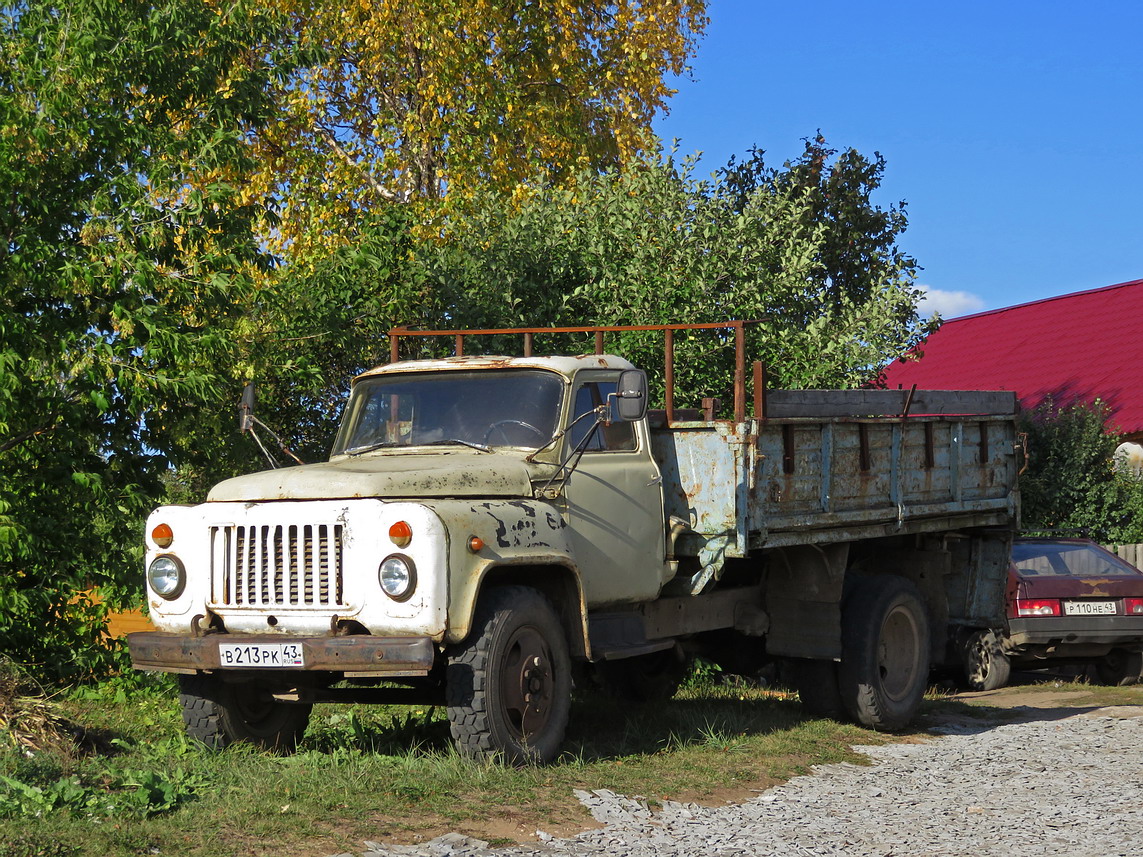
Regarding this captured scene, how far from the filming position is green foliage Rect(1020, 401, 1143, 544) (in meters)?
21.0

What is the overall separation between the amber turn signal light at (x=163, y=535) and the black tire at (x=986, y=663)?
866 cm

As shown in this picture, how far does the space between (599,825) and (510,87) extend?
18109 millimetres

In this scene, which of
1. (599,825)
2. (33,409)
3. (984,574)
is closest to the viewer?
(599,825)

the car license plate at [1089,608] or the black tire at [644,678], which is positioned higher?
the car license plate at [1089,608]

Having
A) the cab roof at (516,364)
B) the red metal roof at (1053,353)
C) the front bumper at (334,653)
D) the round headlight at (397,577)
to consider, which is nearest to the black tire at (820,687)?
the cab roof at (516,364)

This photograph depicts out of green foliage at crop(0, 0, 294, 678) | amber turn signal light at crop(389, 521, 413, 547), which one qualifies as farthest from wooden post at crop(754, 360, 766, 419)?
green foliage at crop(0, 0, 294, 678)

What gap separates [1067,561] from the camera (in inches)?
551

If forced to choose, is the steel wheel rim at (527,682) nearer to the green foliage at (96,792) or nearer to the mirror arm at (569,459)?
the mirror arm at (569,459)

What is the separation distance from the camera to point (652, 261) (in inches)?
597

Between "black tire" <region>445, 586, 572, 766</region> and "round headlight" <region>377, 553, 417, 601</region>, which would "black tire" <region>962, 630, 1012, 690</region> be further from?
"round headlight" <region>377, 553, 417, 601</region>

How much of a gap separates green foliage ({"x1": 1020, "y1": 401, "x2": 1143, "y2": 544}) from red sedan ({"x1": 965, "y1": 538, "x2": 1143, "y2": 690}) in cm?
695

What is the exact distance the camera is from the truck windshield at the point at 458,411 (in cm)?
820

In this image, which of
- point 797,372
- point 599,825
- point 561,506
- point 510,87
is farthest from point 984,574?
point 510,87

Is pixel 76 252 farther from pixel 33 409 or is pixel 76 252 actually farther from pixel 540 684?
pixel 540 684
